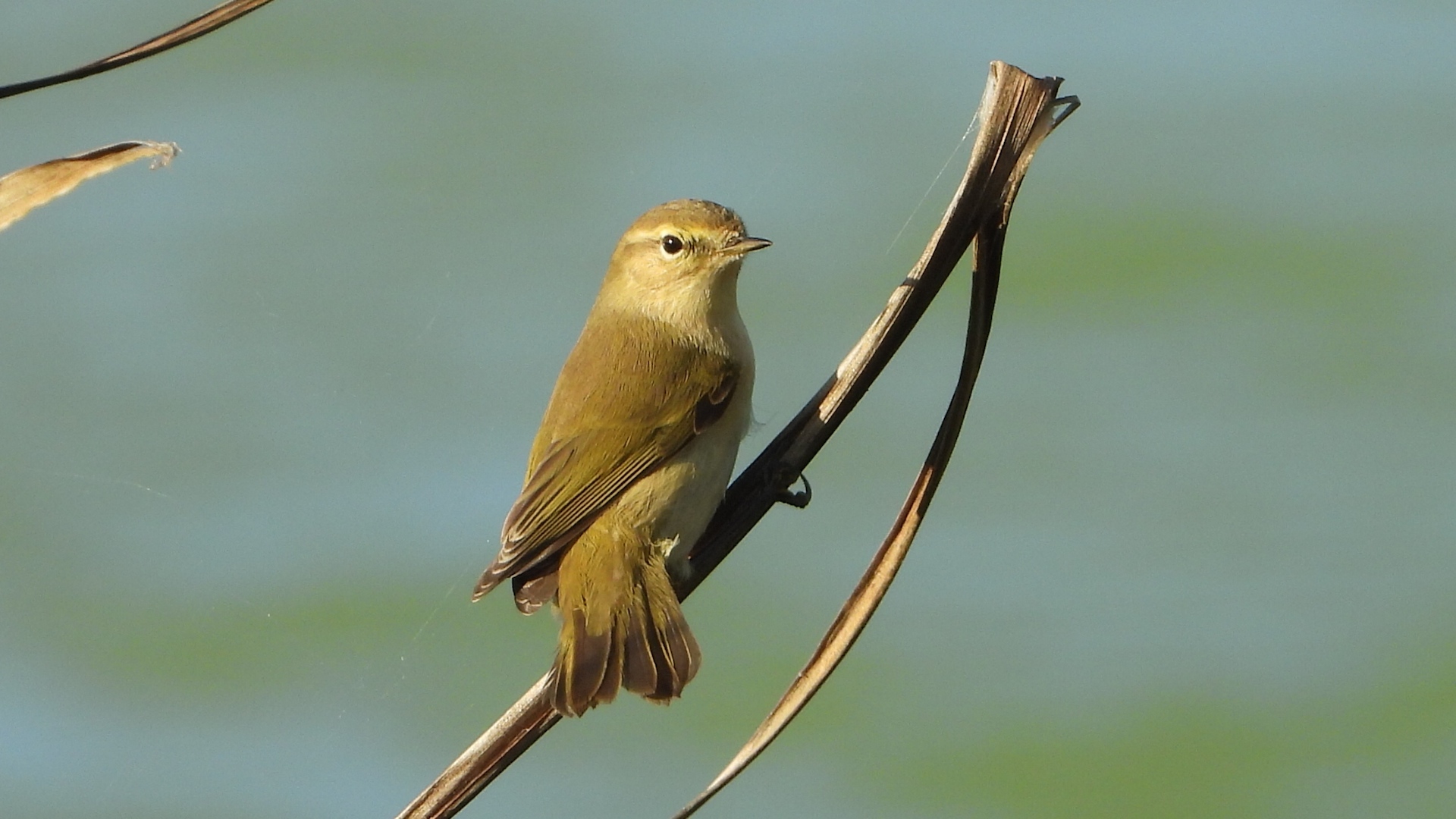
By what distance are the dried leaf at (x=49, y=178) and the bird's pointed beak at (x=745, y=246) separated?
1904 millimetres

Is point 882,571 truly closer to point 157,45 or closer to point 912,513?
point 912,513

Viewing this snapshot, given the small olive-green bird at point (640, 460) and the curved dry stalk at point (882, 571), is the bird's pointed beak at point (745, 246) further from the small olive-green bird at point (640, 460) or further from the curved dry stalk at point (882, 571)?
the curved dry stalk at point (882, 571)

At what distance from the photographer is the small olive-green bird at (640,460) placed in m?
3.15

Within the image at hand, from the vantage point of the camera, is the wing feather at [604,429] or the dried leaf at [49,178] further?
the wing feather at [604,429]

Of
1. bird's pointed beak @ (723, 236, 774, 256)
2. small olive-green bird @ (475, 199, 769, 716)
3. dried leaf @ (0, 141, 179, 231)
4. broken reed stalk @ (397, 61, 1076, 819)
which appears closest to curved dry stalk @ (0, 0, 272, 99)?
dried leaf @ (0, 141, 179, 231)

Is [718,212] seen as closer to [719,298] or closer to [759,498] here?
[719,298]

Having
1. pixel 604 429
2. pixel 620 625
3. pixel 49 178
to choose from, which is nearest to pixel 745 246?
pixel 604 429

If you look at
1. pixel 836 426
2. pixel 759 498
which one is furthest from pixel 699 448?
pixel 836 426

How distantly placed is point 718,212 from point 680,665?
1246mm

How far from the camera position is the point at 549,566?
3404 millimetres

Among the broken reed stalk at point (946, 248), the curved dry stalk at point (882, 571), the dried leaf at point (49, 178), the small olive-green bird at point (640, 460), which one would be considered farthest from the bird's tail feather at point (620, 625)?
the dried leaf at point (49, 178)

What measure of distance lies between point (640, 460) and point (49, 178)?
1.67 meters

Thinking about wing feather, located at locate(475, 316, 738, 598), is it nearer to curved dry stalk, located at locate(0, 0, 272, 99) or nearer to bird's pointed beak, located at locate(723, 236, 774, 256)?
bird's pointed beak, located at locate(723, 236, 774, 256)

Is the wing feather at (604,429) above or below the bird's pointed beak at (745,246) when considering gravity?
below
